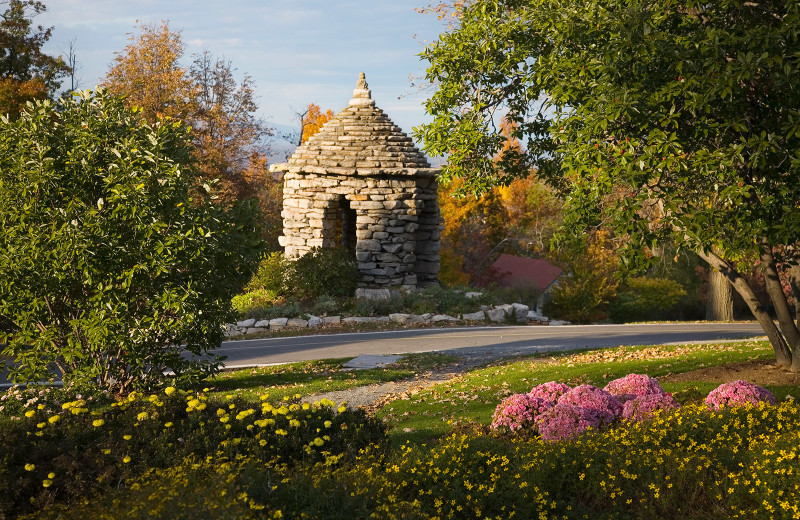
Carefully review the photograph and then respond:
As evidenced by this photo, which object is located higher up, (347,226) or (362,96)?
Answer: (362,96)

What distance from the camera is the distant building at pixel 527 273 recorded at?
3872 centimetres

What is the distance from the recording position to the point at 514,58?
11.3m

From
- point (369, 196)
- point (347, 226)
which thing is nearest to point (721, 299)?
point (347, 226)

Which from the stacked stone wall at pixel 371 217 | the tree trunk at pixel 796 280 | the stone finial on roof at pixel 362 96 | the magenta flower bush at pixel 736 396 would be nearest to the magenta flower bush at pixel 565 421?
the magenta flower bush at pixel 736 396

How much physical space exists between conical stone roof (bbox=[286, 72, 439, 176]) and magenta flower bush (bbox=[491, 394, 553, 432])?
1626 cm

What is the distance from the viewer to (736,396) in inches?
350

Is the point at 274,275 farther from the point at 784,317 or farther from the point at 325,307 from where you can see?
the point at 784,317

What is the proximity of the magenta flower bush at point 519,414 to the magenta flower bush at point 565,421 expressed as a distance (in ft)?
0.48

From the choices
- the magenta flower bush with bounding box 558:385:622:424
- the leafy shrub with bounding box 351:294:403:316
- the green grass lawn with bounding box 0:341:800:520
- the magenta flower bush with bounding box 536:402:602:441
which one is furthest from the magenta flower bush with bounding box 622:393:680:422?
the leafy shrub with bounding box 351:294:403:316

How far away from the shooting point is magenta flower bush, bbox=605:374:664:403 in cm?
910

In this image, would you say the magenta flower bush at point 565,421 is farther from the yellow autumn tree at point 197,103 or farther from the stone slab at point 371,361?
the yellow autumn tree at point 197,103

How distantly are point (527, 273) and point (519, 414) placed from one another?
114 ft

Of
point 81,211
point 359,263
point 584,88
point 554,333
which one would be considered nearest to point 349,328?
point 359,263

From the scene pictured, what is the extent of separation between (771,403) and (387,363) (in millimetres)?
7747
